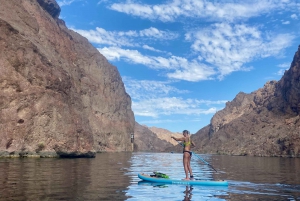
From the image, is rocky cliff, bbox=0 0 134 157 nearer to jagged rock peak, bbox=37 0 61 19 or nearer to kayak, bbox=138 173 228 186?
jagged rock peak, bbox=37 0 61 19

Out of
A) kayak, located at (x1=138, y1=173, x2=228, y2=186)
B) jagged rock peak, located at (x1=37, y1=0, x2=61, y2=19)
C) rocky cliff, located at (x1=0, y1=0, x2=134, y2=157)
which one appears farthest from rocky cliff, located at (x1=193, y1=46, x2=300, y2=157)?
kayak, located at (x1=138, y1=173, x2=228, y2=186)

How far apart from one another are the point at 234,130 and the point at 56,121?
488 ft

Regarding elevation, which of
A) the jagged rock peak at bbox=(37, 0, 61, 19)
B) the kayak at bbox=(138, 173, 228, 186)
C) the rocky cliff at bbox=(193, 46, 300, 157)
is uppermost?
the jagged rock peak at bbox=(37, 0, 61, 19)

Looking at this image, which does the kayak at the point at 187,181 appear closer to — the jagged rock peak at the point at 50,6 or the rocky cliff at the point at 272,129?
A: the jagged rock peak at the point at 50,6

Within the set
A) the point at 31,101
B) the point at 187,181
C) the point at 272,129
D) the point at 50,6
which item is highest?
the point at 50,6

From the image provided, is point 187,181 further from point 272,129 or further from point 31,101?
point 272,129

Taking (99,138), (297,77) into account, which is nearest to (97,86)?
(99,138)

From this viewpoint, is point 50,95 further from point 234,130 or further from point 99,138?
point 234,130

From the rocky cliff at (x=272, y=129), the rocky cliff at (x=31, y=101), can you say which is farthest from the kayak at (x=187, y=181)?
the rocky cliff at (x=272, y=129)

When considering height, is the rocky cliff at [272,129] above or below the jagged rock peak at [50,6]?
below

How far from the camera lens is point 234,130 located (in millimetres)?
182250

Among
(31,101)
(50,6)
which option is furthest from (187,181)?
(50,6)

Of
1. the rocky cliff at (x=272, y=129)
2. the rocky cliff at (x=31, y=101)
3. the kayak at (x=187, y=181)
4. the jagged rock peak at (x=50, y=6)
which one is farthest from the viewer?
the rocky cliff at (x=272, y=129)

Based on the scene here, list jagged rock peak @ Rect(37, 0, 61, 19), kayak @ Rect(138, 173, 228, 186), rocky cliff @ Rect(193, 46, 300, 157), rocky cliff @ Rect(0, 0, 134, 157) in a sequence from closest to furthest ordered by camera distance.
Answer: kayak @ Rect(138, 173, 228, 186) < rocky cliff @ Rect(0, 0, 134, 157) < jagged rock peak @ Rect(37, 0, 61, 19) < rocky cliff @ Rect(193, 46, 300, 157)
